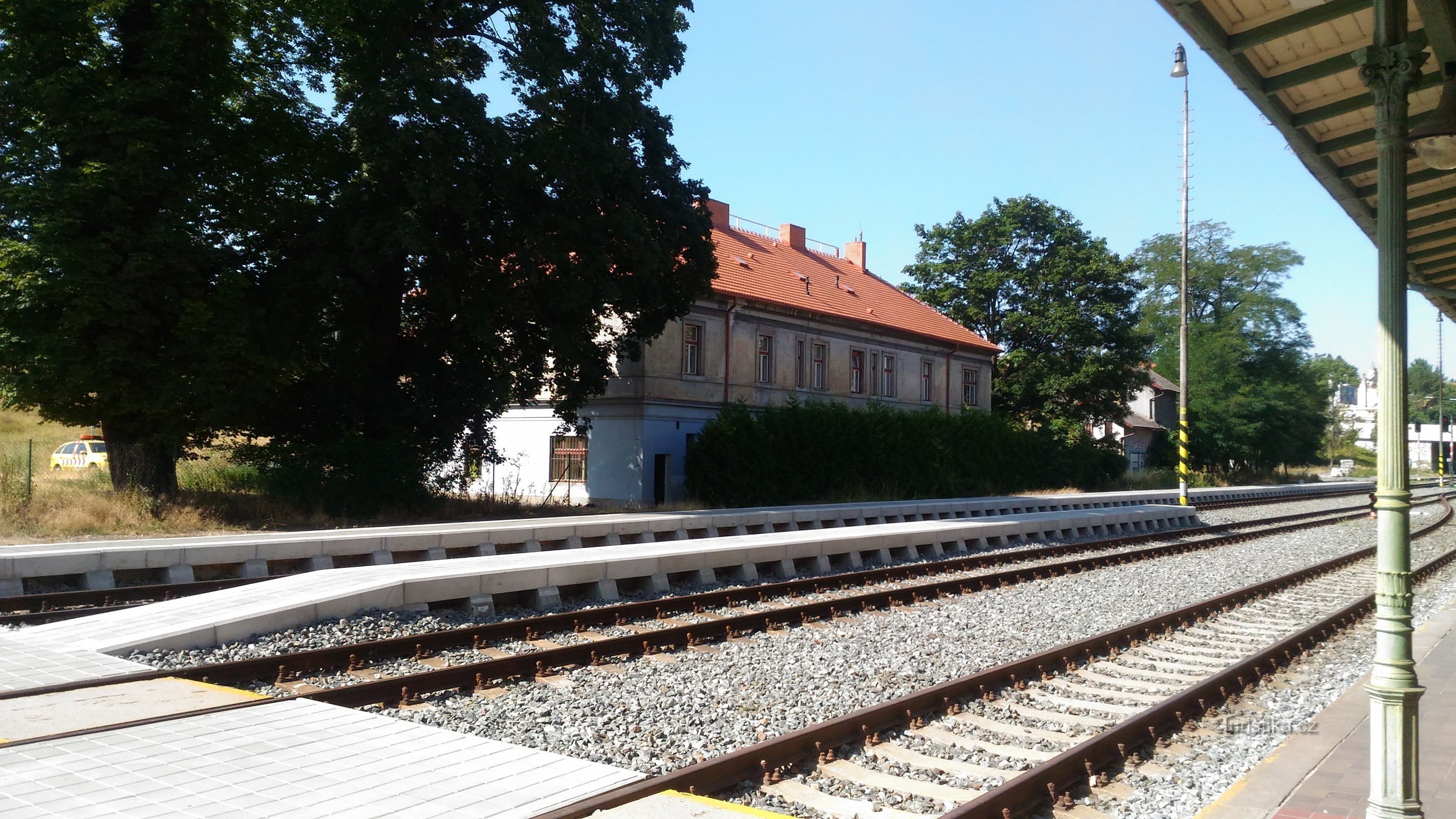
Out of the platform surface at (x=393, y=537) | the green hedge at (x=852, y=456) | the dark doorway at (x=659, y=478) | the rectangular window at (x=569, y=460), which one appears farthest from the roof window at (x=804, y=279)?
the platform surface at (x=393, y=537)

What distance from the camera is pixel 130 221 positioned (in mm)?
19828

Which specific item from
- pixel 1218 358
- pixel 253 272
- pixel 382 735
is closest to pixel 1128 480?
pixel 1218 358

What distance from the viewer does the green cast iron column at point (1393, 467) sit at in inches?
178

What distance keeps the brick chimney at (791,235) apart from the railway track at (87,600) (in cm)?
3524

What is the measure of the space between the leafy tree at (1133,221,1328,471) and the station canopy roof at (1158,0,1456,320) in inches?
2258

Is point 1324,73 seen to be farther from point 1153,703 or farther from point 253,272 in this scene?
point 253,272

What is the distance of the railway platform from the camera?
207 inches

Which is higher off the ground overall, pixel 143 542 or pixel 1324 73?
pixel 1324 73

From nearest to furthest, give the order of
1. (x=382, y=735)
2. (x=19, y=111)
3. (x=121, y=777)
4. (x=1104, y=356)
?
1. (x=121, y=777)
2. (x=382, y=735)
3. (x=19, y=111)
4. (x=1104, y=356)

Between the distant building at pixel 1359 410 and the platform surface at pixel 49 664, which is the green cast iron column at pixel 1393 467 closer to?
the platform surface at pixel 49 664

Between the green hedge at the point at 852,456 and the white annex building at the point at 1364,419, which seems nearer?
the green hedge at the point at 852,456

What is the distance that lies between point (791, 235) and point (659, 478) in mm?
18070

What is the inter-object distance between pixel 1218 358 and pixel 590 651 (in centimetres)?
6688

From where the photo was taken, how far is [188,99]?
20.7m
